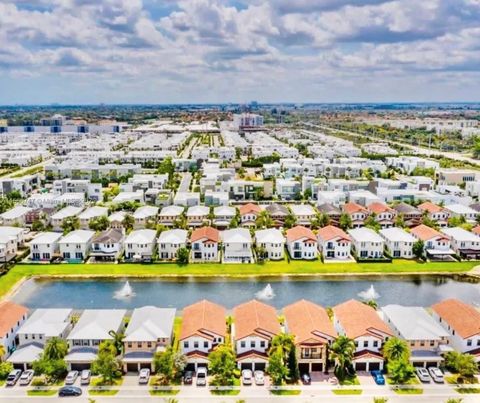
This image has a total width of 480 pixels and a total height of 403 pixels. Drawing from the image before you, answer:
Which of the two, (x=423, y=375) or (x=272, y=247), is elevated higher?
(x=272, y=247)

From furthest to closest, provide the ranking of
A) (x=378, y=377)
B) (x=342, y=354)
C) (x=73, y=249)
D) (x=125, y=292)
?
(x=73, y=249)
(x=125, y=292)
(x=342, y=354)
(x=378, y=377)

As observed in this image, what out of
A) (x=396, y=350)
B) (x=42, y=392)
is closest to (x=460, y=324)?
(x=396, y=350)

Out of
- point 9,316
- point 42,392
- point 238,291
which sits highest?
point 9,316

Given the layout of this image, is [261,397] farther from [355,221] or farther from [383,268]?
[355,221]

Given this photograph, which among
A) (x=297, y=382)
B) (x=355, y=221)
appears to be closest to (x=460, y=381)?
(x=297, y=382)

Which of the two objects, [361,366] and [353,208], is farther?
[353,208]

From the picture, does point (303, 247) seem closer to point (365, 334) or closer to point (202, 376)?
point (365, 334)
